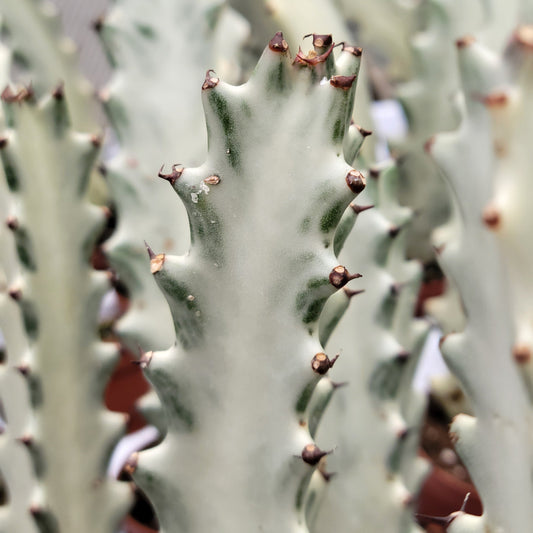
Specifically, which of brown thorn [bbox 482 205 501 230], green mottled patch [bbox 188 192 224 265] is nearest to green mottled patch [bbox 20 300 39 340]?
green mottled patch [bbox 188 192 224 265]

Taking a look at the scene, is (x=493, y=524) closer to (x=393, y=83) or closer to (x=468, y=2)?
(x=468, y=2)

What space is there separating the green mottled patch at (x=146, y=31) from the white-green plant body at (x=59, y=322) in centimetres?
17

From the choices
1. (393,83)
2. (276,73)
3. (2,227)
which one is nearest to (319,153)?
(276,73)

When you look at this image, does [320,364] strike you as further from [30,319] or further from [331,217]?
[30,319]

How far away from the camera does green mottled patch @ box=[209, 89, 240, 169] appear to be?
340mm

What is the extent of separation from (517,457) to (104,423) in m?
0.32

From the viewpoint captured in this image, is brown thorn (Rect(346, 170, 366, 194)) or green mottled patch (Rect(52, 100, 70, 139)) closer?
brown thorn (Rect(346, 170, 366, 194))

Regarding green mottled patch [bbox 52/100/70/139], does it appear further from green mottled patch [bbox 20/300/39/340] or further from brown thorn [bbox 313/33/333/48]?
brown thorn [bbox 313/33/333/48]

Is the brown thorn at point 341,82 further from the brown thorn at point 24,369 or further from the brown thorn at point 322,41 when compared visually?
the brown thorn at point 24,369

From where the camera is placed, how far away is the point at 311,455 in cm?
35

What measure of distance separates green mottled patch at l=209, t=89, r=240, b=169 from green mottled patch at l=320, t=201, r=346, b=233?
0.05m

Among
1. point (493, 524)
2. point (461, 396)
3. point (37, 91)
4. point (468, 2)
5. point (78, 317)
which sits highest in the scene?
point (468, 2)

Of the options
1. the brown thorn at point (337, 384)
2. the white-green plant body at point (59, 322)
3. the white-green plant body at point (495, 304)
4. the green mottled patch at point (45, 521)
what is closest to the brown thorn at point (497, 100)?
the white-green plant body at point (495, 304)

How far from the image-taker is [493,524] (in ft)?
1.38
